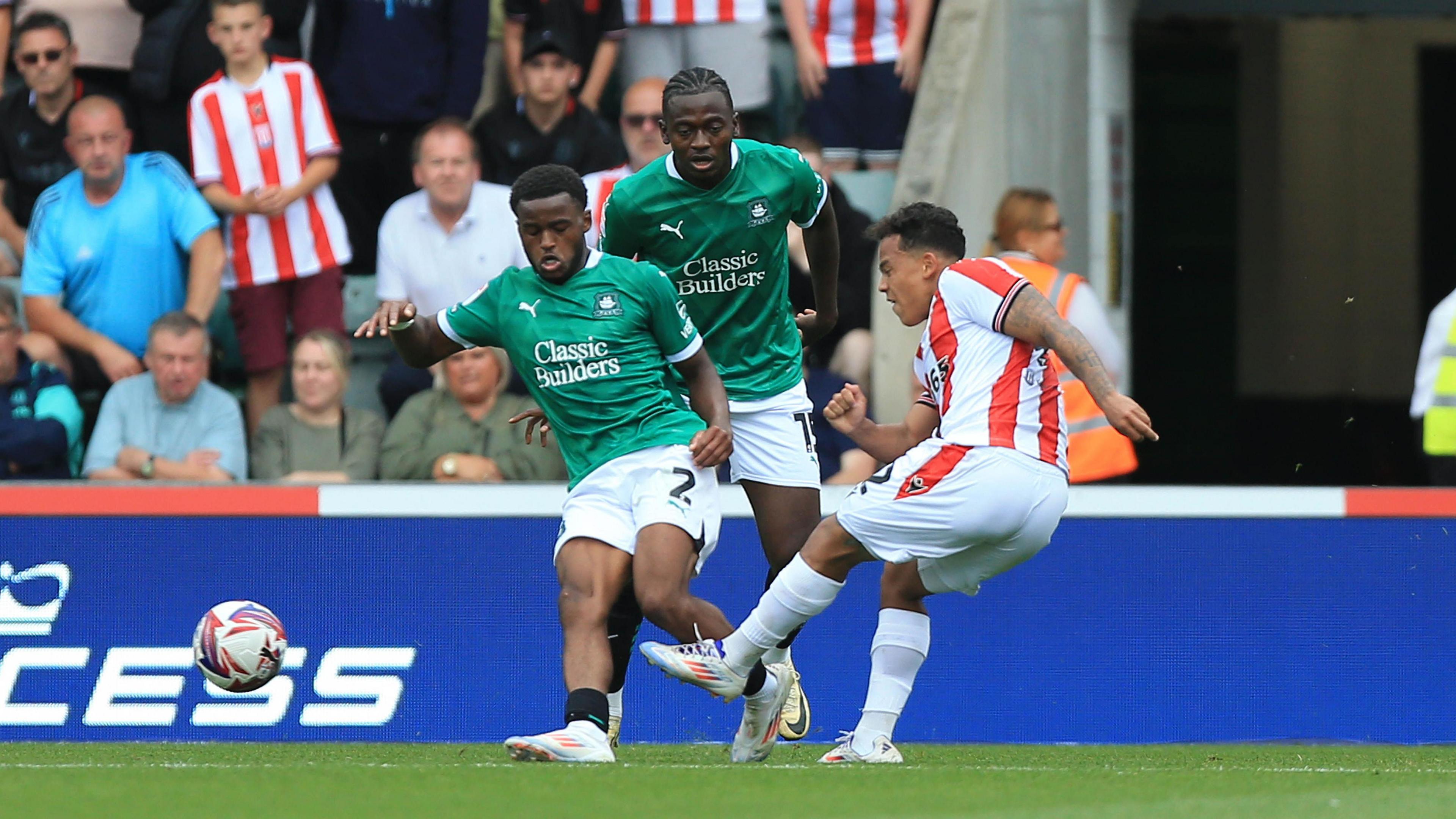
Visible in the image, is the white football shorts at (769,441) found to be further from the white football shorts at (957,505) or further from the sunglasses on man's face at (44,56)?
the sunglasses on man's face at (44,56)

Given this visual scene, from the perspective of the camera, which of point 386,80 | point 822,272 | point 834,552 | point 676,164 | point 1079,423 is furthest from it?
point 386,80

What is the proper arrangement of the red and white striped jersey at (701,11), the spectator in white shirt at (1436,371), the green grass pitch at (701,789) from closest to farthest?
1. the green grass pitch at (701,789)
2. the spectator in white shirt at (1436,371)
3. the red and white striped jersey at (701,11)

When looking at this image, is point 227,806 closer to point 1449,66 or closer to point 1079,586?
point 1079,586

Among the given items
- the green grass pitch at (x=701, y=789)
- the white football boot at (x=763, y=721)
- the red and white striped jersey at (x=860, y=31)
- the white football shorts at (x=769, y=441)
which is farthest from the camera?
the red and white striped jersey at (x=860, y=31)

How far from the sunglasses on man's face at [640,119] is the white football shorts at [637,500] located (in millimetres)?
3423

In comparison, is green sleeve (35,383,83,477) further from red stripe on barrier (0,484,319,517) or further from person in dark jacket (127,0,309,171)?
person in dark jacket (127,0,309,171)

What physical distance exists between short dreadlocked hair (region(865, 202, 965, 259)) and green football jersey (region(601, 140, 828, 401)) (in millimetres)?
406

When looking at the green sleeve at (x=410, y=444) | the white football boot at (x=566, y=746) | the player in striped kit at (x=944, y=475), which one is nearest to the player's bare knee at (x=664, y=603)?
the player in striped kit at (x=944, y=475)

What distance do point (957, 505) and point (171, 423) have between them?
3.91 meters

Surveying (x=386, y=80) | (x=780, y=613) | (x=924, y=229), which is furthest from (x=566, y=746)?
(x=386, y=80)

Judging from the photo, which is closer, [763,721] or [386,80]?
[763,721]

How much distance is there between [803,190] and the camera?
6.53 metres

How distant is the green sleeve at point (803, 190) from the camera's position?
651cm

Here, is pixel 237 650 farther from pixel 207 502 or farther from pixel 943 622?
pixel 943 622
